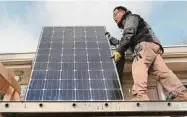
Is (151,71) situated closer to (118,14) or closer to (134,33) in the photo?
(134,33)

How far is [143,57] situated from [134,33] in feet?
1.50

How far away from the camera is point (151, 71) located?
474 cm

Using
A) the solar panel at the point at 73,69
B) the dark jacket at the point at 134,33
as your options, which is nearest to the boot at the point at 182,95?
the solar panel at the point at 73,69

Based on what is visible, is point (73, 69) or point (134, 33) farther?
point (134, 33)

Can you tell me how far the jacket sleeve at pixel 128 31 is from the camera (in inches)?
187

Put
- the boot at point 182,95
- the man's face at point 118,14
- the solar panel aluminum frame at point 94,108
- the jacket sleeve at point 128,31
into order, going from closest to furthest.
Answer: the solar panel aluminum frame at point 94,108, the boot at point 182,95, the jacket sleeve at point 128,31, the man's face at point 118,14

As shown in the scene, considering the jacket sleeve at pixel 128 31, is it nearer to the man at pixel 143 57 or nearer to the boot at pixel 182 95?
the man at pixel 143 57

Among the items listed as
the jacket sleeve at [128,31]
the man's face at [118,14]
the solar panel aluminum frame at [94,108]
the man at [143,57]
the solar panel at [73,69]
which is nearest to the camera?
the solar panel aluminum frame at [94,108]

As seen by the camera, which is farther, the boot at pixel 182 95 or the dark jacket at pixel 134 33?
the dark jacket at pixel 134 33

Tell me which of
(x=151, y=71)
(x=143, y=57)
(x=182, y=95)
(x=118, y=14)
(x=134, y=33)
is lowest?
(x=182, y=95)

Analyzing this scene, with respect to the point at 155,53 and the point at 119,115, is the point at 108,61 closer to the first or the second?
the point at 155,53

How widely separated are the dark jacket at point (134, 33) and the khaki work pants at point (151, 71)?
0.47ft

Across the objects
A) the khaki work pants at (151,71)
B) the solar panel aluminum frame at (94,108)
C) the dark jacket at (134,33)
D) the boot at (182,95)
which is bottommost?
the boot at (182,95)

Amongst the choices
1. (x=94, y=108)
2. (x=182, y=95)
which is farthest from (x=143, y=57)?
(x=94, y=108)
